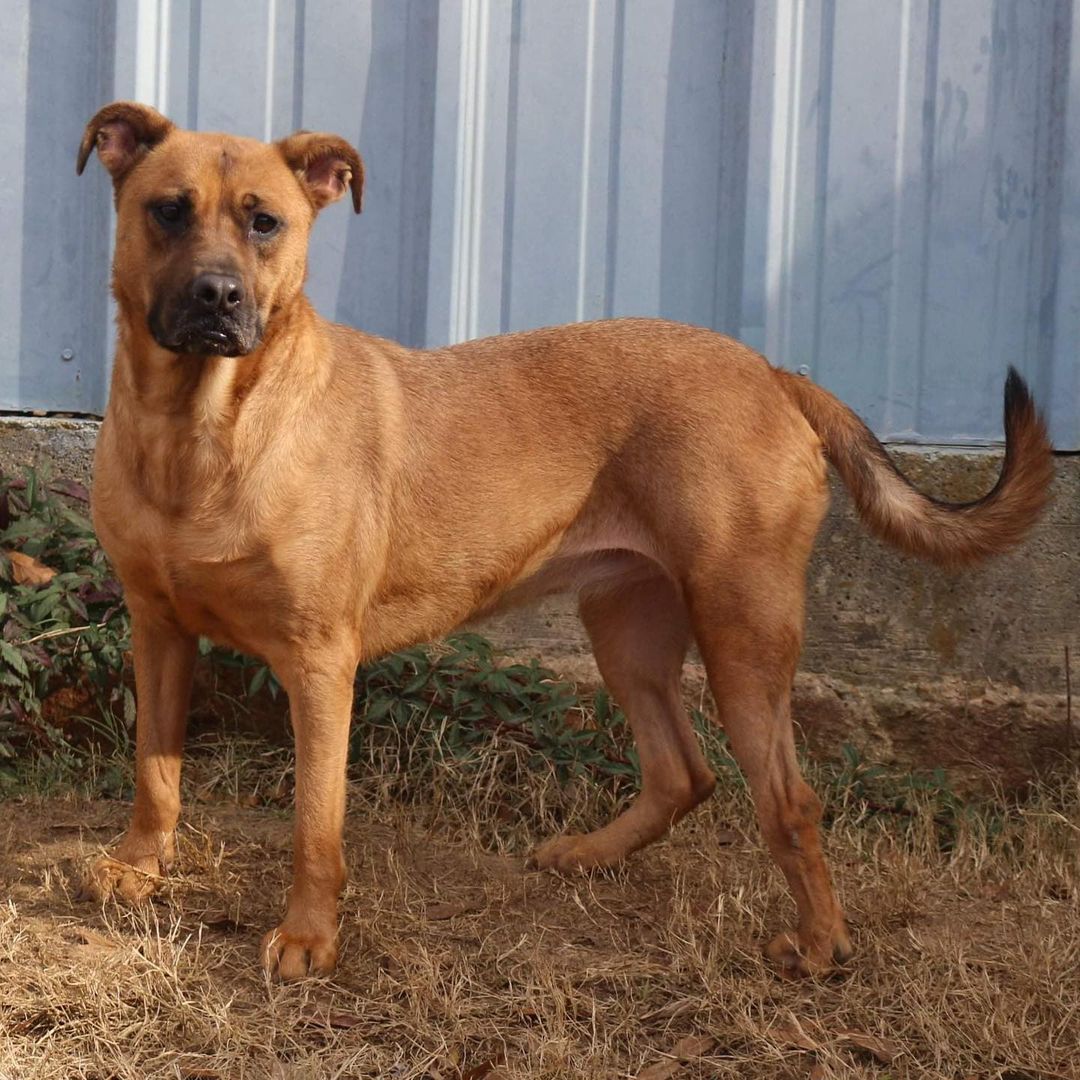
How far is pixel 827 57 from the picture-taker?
518cm

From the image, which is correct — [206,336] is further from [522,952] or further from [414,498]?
[522,952]

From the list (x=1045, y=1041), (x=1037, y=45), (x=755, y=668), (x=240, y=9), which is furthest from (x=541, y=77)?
(x=1045, y=1041)

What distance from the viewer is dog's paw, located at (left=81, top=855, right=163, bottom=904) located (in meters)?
3.74

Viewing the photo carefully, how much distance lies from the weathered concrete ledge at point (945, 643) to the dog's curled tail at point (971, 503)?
1.10 m

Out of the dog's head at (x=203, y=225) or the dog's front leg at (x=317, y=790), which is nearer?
the dog's head at (x=203, y=225)

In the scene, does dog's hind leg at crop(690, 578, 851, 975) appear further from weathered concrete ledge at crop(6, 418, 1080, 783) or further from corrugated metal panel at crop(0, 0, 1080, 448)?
corrugated metal panel at crop(0, 0, 1080, 448)

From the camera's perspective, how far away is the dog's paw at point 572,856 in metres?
4.26

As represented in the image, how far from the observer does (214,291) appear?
3273mm

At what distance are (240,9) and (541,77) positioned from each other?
120 cm

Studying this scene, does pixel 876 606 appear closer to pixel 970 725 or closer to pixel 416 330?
pixel 970 725

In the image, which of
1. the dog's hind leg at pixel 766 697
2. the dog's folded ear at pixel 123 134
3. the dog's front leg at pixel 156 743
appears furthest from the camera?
the dog's front leg at pixel 156 743

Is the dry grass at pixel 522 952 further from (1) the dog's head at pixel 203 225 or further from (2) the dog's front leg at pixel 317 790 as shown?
(1) the dog's head at pixel 203 225

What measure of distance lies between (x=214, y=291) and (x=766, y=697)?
1811 mm

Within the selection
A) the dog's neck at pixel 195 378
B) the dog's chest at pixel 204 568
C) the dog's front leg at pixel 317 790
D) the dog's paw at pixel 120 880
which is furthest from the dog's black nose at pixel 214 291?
the dog's paw at pixel 120 880
